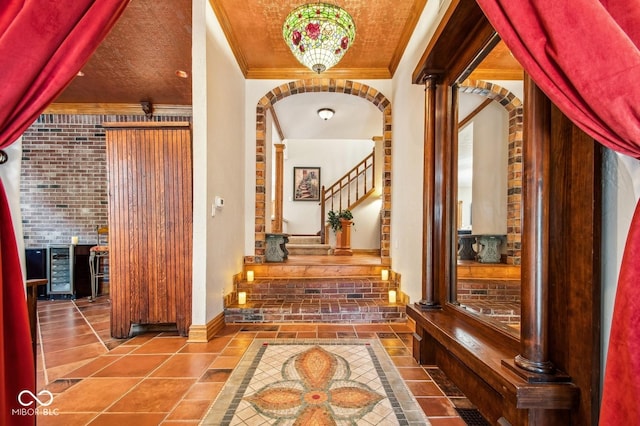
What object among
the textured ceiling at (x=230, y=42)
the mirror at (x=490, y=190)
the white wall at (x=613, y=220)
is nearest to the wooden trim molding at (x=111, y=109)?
the textured ceiling at (x=230, y=42)

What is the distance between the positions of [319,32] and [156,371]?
2.83 m

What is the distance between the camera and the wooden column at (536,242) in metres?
1.11

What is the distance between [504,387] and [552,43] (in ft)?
4.16

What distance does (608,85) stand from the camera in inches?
31.4

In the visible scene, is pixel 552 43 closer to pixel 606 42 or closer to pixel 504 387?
pixel 606 42

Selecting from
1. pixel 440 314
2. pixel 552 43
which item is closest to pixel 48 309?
pixel 440 314

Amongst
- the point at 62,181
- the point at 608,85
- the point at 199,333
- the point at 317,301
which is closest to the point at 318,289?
the point at 317,301

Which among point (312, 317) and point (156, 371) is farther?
point (312, 317)

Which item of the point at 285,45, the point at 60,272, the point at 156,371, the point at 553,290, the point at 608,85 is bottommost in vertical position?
the point at 156,371

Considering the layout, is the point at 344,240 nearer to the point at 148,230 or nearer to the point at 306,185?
the point at 306,185

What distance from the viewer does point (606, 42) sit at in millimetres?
797

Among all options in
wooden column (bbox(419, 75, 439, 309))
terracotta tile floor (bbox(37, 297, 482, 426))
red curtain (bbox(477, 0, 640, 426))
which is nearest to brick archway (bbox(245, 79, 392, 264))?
terracotta tile floor (bbox(37, 297, 482, 426))

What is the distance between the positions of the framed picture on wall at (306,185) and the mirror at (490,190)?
616 centimetres

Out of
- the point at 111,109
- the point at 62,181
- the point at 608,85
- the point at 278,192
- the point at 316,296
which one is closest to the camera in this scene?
the point at 608,85
